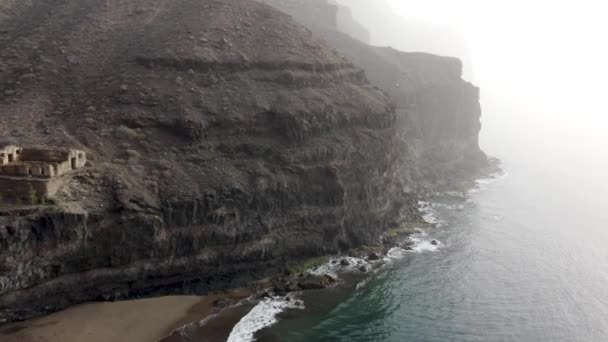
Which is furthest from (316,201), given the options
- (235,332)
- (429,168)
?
(429,168)

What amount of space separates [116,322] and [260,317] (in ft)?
37.2

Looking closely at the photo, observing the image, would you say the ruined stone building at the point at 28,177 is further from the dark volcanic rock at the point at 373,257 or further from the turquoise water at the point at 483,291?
the dark volcanic rock at the point at 373,257

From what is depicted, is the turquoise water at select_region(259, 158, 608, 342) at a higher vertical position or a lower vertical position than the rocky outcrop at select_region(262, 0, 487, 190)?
lower

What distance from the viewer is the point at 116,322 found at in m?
40.1

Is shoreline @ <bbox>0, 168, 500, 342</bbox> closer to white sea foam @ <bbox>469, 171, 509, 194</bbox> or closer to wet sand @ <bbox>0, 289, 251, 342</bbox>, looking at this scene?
wet sand @ <bbox>0, 289, 251, 342</bbox>

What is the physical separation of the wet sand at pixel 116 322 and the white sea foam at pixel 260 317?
10.6 ft

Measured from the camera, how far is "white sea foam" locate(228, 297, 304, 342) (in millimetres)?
40906

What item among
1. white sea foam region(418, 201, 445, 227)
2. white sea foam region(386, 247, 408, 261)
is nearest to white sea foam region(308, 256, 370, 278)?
white sea foam region(386, 247, 408, 261)

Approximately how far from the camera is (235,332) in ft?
135

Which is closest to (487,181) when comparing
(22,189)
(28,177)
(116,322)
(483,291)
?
(483,291)

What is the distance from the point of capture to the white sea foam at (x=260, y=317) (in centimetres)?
4091

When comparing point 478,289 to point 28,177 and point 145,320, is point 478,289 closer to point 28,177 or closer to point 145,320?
point 145,320

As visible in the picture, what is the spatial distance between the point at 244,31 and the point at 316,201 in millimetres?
24925

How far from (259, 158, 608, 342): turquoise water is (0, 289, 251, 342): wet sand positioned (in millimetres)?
7475
